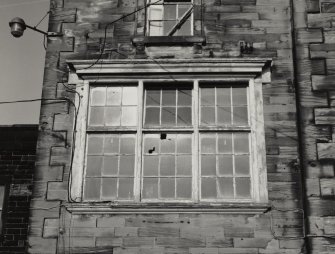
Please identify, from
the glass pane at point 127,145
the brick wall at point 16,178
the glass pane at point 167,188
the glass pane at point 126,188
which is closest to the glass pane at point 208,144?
the glass pane at point 167,188

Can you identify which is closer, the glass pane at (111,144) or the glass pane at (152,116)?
the glass pane at (111,144)

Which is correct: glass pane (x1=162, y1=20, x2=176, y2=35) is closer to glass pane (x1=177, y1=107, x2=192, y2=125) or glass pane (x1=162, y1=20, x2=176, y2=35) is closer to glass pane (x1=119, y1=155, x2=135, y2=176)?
glass pane (x1=177, y1=107, x2=192, y2=125)

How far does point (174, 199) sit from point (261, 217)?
1364mm

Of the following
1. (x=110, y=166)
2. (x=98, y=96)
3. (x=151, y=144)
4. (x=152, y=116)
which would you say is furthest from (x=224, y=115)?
(x=98, y=96)

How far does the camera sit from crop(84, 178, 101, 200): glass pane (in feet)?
26.3

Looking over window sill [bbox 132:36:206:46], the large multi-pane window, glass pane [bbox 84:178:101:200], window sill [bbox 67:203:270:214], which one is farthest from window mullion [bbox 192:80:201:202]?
glass pane [bbox 84:178:101:200]

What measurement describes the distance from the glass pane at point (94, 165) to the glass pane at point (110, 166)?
0.27 ft

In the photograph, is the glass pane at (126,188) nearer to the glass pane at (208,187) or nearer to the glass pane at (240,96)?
the glass pane at (208,187)

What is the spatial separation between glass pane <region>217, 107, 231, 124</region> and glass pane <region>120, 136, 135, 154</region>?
58.7 inches

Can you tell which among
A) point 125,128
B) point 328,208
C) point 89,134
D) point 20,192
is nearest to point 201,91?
point 125,128

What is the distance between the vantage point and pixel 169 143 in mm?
8305

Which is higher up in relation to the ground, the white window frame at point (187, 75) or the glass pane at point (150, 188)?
the white window frame at point (187, 75)

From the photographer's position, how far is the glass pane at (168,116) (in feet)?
27.7

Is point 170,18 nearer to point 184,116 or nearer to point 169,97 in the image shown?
point 169,97
